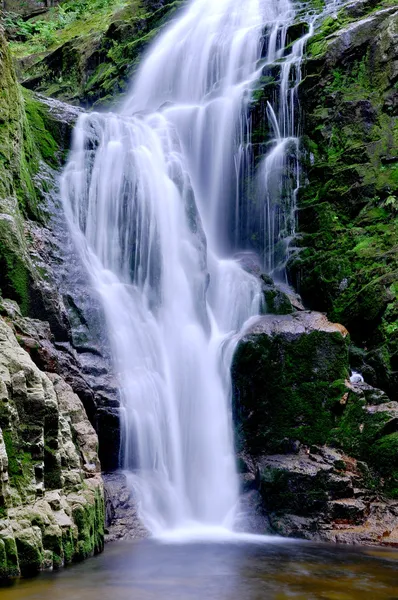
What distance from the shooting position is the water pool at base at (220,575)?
5047mm

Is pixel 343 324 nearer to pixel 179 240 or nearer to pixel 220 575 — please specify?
pixel 179 240

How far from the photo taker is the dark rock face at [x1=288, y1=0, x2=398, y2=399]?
11.6 m

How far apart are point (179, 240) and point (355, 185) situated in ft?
14.6

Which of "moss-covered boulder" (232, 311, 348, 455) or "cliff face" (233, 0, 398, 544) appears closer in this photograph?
"cliff face" (233, 0, 398, 544)

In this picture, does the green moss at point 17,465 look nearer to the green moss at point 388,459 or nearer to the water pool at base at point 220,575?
the water pool at base at point 220,575

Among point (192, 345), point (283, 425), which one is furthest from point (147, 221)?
point (283, 425)

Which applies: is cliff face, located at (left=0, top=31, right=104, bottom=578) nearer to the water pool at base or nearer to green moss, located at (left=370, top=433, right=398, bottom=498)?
the water pool at base

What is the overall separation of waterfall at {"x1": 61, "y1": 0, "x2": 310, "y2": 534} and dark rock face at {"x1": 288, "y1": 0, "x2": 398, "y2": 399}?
34.0 inches

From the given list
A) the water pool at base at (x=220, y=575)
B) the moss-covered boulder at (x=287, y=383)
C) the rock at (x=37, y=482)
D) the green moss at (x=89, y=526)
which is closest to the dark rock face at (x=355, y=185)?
the moss-covered boulder at (x=287, y=383)

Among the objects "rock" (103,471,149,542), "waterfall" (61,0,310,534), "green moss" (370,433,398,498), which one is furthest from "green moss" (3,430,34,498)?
"green moss" (370,433,398,498)

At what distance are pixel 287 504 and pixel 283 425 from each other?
1406mm

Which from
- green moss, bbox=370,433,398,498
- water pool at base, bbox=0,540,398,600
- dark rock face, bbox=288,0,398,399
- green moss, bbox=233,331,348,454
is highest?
dark rock face, bbox=288,0,398,399

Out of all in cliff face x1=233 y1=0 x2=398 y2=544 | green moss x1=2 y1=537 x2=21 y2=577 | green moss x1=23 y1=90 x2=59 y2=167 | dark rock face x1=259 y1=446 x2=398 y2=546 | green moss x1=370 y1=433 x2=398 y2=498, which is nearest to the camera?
green moss x1=2 y1=537 x2=21 y2=577

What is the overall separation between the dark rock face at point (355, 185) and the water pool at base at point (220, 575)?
177 inches
